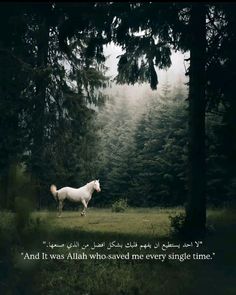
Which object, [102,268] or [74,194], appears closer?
[102,268]

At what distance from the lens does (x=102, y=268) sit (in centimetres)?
906

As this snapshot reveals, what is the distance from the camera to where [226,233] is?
12.4 metres

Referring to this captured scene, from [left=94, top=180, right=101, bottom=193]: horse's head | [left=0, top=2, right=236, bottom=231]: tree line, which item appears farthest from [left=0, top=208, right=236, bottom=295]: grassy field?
[left=94, top=180, right=101, bottom=193]: horse's head

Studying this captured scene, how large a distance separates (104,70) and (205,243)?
17549mm

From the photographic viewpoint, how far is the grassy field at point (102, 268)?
6.01 metres

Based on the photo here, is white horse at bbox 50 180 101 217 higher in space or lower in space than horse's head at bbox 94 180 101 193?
lower

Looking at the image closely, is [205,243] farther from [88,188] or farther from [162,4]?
[88,188]

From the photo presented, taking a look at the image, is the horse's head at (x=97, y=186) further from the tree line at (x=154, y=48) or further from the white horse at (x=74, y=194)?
the tree line at (x=154, y=48)

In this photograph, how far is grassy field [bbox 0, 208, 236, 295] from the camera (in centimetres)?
601

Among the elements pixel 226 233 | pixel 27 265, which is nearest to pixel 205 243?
pixel 226 233

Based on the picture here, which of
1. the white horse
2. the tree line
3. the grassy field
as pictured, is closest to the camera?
the grassy field

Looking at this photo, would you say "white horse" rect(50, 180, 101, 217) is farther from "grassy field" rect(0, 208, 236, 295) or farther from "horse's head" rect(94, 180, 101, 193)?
"grassy field" rect(0, 208, 236, 295)

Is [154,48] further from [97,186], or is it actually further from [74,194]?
[74,194]

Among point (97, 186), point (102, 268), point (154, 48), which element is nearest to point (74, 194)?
point (97, 186)
